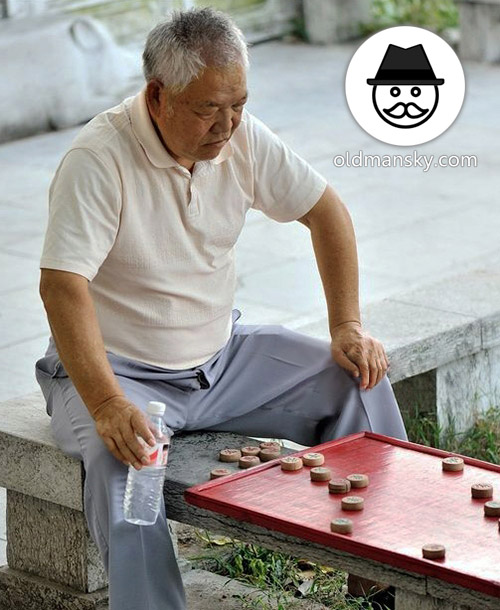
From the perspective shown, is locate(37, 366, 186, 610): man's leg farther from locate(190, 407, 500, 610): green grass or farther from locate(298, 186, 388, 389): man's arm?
locate(298, 186, 388, 389): man's arm

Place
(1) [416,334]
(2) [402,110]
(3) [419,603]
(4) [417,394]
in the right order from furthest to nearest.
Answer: (2) [402,110], (4) [417,394], (1) [416,334], (3) [419,603]

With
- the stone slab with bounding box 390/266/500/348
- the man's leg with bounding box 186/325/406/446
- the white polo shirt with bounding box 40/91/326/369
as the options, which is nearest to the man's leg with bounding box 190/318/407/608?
the man's leg with bounding box 186/325/406/446

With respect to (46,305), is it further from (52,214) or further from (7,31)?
(7,31)

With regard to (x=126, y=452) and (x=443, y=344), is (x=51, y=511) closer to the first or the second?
(x=126, y=452)

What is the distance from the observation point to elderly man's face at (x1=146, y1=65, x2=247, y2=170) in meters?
3.36

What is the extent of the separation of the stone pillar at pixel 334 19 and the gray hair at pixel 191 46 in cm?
953

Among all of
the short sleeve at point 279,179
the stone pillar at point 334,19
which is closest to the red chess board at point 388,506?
the short sleeve at point 279,179

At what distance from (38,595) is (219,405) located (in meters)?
0.68

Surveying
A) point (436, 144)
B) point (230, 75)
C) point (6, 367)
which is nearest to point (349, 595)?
point (230, 75)

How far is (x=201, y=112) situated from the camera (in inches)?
134

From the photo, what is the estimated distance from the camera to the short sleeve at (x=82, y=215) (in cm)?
337

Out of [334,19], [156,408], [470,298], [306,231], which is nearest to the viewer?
[156,408]

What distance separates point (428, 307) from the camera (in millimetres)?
4820

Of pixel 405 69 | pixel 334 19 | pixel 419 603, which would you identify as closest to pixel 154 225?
pixel 419 603
